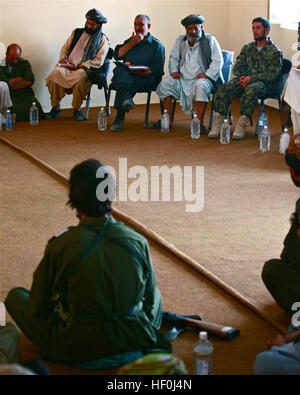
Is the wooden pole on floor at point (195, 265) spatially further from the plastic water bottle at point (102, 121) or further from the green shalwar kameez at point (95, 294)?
the plastic water bottle at point (102, 121)

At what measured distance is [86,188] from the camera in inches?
92.5

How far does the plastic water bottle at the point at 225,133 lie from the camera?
6453 mm

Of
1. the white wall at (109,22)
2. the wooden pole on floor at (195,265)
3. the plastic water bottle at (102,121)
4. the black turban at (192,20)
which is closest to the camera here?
the wooden pole on floor at (195,265)

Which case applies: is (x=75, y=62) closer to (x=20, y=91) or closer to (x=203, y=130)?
(x=20, y=91)

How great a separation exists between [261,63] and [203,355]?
4659 mm

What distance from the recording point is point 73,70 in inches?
297

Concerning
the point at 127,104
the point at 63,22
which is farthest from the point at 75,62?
the point at 127,104

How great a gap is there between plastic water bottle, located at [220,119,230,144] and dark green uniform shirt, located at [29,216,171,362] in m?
4.12

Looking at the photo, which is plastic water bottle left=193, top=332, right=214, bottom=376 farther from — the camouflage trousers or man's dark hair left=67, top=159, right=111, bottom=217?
the camouflage trousers

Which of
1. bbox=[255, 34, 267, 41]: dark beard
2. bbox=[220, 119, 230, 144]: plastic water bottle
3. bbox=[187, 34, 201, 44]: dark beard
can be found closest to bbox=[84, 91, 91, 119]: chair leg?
bbox=[187, 34, 201, 44]: dark beard

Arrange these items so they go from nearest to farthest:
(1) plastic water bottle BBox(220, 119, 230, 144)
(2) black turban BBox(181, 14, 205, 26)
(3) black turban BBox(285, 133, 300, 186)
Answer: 1. (3) black turban BBox(285, 133, 300, 186)
2. (1) plastic water bottle BBox(220, 119, 230, 144)
3. (2) black turban BBox(181, 14, 205, 26)

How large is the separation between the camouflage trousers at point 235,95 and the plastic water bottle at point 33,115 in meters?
2.18

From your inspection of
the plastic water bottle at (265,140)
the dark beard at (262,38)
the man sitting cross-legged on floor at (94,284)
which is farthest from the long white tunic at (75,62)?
the man sitting cross-legged on floor at (94,284)

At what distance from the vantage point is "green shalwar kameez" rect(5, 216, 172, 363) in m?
2.35
